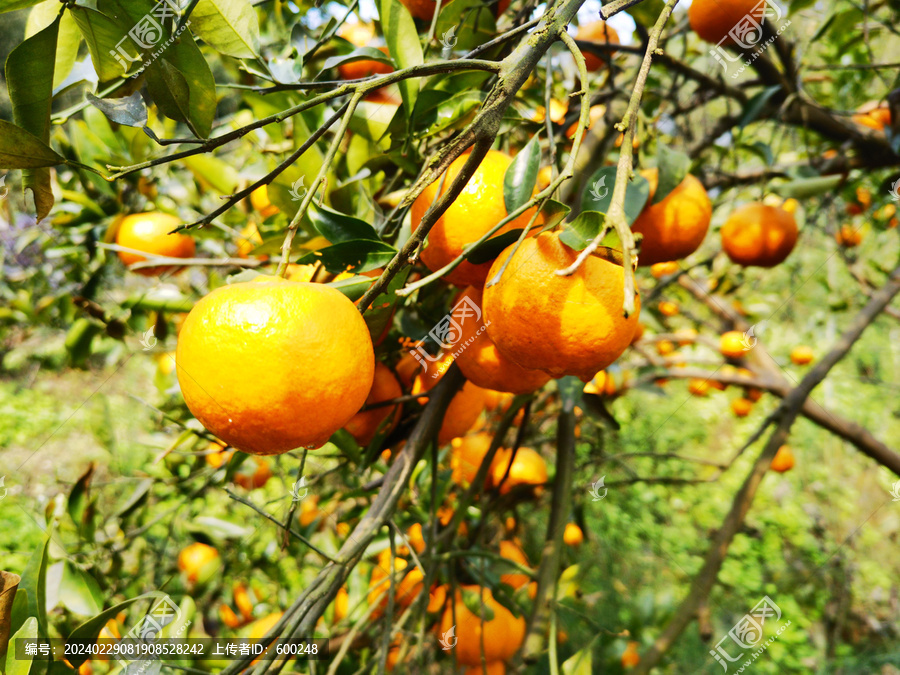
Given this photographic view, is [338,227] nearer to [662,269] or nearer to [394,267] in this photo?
[394,267]

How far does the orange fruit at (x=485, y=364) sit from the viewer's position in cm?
50

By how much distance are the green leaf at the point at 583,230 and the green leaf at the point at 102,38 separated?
356 millimetres

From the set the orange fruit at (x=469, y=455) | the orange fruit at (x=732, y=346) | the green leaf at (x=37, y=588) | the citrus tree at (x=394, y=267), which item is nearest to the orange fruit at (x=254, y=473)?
the citrus tree at (x=394, y=267)

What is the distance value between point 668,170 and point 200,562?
1.15 meters

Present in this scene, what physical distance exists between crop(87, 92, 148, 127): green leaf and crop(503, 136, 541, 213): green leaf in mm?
257

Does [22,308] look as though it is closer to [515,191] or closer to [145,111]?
[145,111]

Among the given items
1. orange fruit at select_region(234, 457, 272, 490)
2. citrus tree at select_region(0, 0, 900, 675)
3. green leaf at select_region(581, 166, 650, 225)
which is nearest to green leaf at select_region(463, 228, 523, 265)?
citrus tree at select_region(0, 0, 900, 675)

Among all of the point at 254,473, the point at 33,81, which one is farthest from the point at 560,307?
the point at 254,473

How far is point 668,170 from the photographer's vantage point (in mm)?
616

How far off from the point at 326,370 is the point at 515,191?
7.6 inches

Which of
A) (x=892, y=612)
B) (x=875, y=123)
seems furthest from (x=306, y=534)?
(x=892, y=612)

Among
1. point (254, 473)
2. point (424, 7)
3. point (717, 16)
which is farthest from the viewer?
point (254, 473)

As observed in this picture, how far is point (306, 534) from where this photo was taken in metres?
1.22

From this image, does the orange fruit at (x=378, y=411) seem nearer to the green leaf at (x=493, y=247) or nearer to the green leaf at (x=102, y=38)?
the green leaf at (x=493, y=247)
